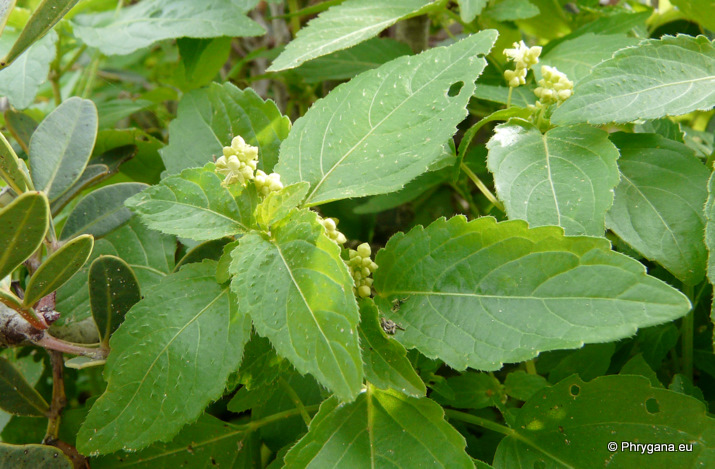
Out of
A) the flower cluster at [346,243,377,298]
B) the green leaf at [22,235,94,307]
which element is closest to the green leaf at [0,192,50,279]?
the green leaf at [22,235,94,307]

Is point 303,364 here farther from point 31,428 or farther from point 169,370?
point 31,428

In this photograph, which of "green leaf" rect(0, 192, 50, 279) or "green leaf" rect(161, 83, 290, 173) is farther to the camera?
"green leaf" rect(161, 83, 290, 173)

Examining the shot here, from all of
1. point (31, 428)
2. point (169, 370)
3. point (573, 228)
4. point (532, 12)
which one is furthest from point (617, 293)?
point (31, 428)

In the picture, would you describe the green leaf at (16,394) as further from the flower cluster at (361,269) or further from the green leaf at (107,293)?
the flower cluster at (361,269)

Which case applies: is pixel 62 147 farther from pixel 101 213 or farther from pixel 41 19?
pixel 41 19

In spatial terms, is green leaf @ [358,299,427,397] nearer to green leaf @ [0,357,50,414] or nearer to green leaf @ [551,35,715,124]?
green leaf @ [551,35,715,124]

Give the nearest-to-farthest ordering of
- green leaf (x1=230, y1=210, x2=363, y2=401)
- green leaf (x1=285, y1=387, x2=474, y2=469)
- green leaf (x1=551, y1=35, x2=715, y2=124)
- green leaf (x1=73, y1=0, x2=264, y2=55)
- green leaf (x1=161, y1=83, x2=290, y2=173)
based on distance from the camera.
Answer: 1. green leaf (x1=230, y1=210, x2=363, y2=401)
2. green leaf (x1=285, y1=387, x2=474, y2=469)
3. green leaf (x1=551, y1=35, x2=715, y2=124)
4. green leaf (x1=161, y1=83, x2=290, y2=173)
5. green leaf (x1=73, y1=0, x2=264, y2=55)

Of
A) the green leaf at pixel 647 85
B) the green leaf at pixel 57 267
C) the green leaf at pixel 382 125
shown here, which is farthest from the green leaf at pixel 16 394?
the green leaf at pixel 647 85
